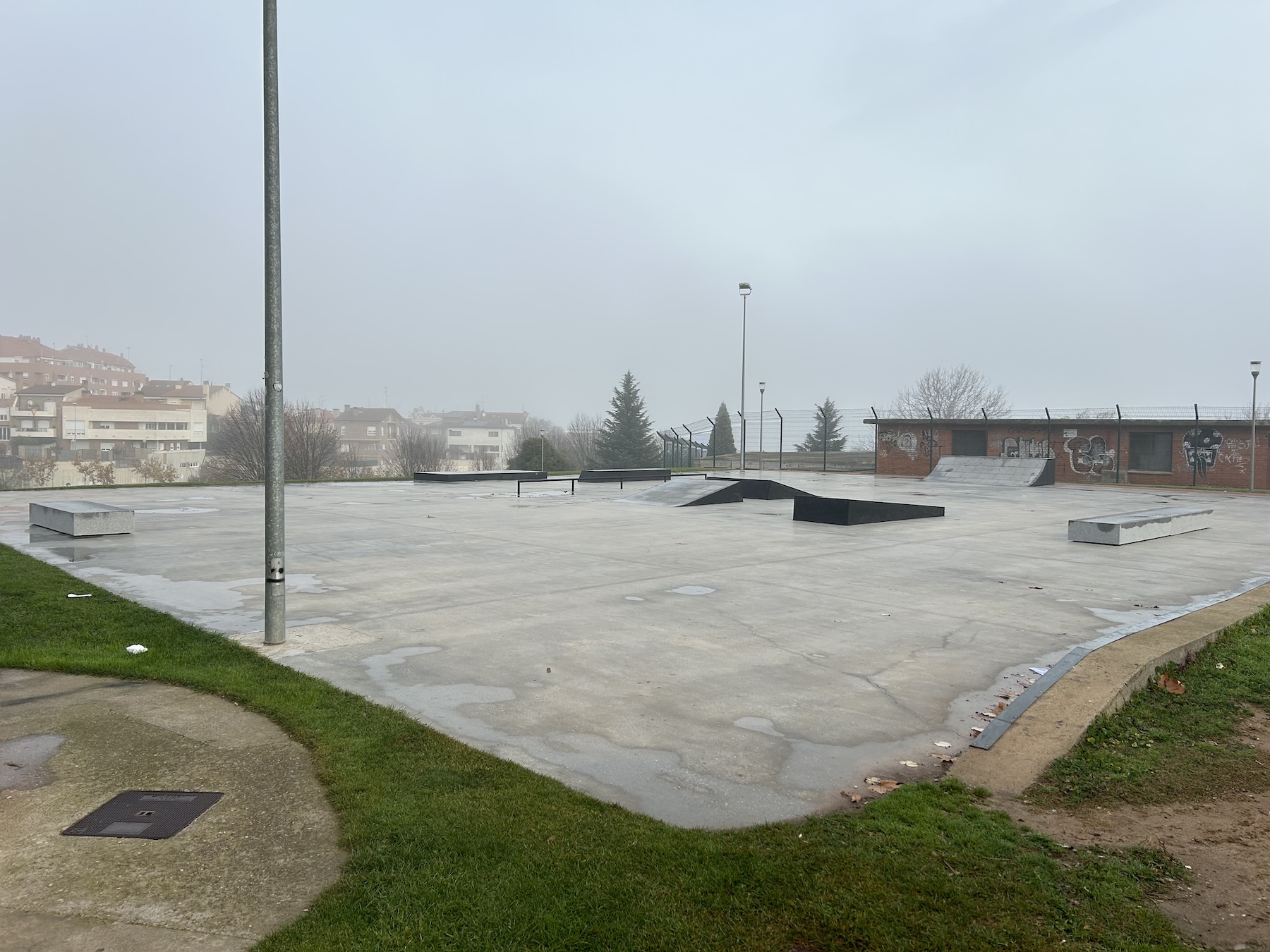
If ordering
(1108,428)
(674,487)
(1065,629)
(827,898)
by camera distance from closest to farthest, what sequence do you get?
1. (827,898)
2. (1065,629)
3. (674,487)
4. (1108,428)

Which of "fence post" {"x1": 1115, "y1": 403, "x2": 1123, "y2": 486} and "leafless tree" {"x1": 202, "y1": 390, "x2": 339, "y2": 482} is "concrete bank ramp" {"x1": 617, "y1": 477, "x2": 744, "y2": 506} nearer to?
"fence post" {"x1": 1115, "y1": 403, "x2": 1123, "y2": 486}

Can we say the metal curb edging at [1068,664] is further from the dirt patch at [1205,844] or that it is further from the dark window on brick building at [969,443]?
the dark window on brick building at [969,443]

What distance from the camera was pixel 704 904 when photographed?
10.8 ft

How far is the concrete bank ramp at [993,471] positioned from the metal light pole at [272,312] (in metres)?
33.1

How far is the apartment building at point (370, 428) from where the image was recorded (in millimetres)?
118188

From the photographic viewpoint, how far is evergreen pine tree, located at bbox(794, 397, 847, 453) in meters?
50.5

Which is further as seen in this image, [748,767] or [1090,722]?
[1090,722]

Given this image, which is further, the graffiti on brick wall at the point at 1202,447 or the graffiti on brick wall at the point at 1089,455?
the graffiti on brick wall at the point at 1089,455

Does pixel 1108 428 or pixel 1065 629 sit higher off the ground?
pixel 1108 428

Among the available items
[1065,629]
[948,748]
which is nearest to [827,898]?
[948,748]

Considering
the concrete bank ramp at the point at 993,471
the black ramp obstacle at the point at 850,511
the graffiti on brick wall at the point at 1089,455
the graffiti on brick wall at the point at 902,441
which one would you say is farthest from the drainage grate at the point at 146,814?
the graffiti on brick wall at the point at 902,441

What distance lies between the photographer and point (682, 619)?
28.4 ft

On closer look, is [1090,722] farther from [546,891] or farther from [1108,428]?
[1108,428]

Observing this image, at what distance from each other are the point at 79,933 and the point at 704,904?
2.31 metres
